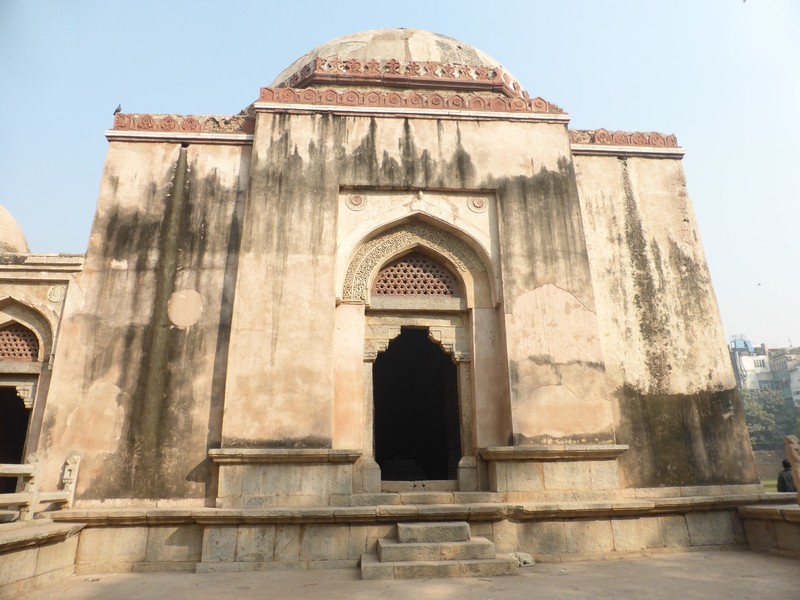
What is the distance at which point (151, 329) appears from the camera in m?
7.05

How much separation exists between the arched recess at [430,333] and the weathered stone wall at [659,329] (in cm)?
161

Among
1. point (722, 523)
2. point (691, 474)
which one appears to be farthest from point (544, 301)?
point (722, 523)

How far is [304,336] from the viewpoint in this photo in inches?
271

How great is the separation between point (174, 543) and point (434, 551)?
288 cm

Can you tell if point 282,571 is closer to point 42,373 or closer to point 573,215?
point 42,373

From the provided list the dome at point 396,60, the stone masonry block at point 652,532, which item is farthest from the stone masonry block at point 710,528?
the dome at point 396,60

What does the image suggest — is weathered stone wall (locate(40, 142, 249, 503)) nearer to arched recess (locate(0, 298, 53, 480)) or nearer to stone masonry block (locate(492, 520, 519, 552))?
arched recess (locate(0, 298, 53, 480))

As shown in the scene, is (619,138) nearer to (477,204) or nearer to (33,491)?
(477,204)

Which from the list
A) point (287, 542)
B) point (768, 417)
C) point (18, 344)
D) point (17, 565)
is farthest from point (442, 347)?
point (768, 417)

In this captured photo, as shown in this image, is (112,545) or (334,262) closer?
(112,545)

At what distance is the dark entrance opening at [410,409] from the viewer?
12.1 metres

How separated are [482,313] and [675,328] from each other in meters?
2.78

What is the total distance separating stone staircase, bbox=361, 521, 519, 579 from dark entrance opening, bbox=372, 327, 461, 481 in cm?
593

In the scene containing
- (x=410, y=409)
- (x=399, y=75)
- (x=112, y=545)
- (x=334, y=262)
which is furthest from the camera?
(x=410, y=409)
